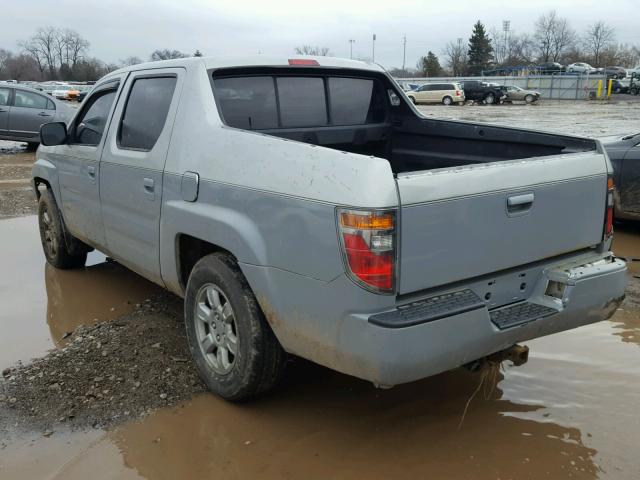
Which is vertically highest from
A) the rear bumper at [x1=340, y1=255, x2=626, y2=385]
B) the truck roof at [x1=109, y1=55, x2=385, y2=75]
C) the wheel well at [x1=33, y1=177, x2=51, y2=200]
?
the truck roof at [x1=109, y1=55, x2=385, y2=75]

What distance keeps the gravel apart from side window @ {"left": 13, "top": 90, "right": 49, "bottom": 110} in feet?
44.0

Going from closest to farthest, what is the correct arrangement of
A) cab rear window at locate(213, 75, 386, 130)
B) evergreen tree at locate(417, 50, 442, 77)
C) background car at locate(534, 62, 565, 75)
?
cab rear window at locate(213, 75, 386, 130) → background car at locate(534, 62, 565, 75) → evergreen tree at locate(417, 50, 442, 77)

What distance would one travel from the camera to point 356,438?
3207 mm

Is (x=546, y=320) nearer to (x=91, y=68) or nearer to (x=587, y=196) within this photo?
(x=587, y=196)

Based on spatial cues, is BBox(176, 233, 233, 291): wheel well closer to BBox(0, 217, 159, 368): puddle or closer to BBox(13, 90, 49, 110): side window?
BBox(0, 217, 159, 368): puddle

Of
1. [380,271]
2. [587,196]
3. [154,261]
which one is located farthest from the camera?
[154,261]

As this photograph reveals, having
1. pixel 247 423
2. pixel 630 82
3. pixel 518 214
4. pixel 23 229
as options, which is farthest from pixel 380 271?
pixel 630 82

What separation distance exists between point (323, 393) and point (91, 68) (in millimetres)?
106539

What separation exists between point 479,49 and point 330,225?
10196cm

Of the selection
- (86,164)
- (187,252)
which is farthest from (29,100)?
(187,252)

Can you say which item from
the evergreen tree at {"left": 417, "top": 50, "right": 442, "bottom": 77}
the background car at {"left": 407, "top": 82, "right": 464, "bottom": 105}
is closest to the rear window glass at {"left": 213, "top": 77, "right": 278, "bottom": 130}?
the background car at {"left": 407, "top": 82, "right": 464, "bottom": 105}

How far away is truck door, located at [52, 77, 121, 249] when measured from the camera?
4.70 meters

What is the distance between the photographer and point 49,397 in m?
3.60

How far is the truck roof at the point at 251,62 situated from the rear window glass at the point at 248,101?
0.31 feet
